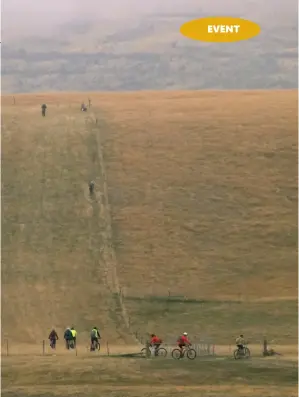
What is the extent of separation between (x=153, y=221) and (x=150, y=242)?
2516 mm

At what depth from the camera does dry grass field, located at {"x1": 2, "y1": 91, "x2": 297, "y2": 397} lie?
3506 cm

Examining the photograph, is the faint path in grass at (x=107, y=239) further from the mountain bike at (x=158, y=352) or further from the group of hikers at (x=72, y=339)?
the mountain bike at (x=158, y=352)

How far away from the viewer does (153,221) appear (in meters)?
57.1

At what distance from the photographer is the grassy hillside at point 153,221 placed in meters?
47.0

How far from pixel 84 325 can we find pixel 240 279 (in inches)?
369

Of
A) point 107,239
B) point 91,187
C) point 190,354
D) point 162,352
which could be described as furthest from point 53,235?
point 190,354

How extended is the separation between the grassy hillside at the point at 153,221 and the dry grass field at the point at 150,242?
106 mm

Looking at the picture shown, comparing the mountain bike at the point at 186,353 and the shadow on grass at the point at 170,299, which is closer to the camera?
the mountain bike at the point at 186,353

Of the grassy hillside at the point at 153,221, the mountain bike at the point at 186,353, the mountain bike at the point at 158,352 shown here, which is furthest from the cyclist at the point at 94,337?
the mountain bike at the point at 186,353

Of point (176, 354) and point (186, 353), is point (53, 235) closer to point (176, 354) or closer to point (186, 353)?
point (176, 354)

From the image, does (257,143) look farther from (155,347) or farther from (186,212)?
(155,347)

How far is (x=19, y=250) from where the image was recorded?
53.4 meters

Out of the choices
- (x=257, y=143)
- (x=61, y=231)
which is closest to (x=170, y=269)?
(x=61, y=231)

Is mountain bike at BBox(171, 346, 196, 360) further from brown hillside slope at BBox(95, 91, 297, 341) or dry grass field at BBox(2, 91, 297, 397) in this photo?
brown hillside slope at BBox(95, 91, 297, 341)
